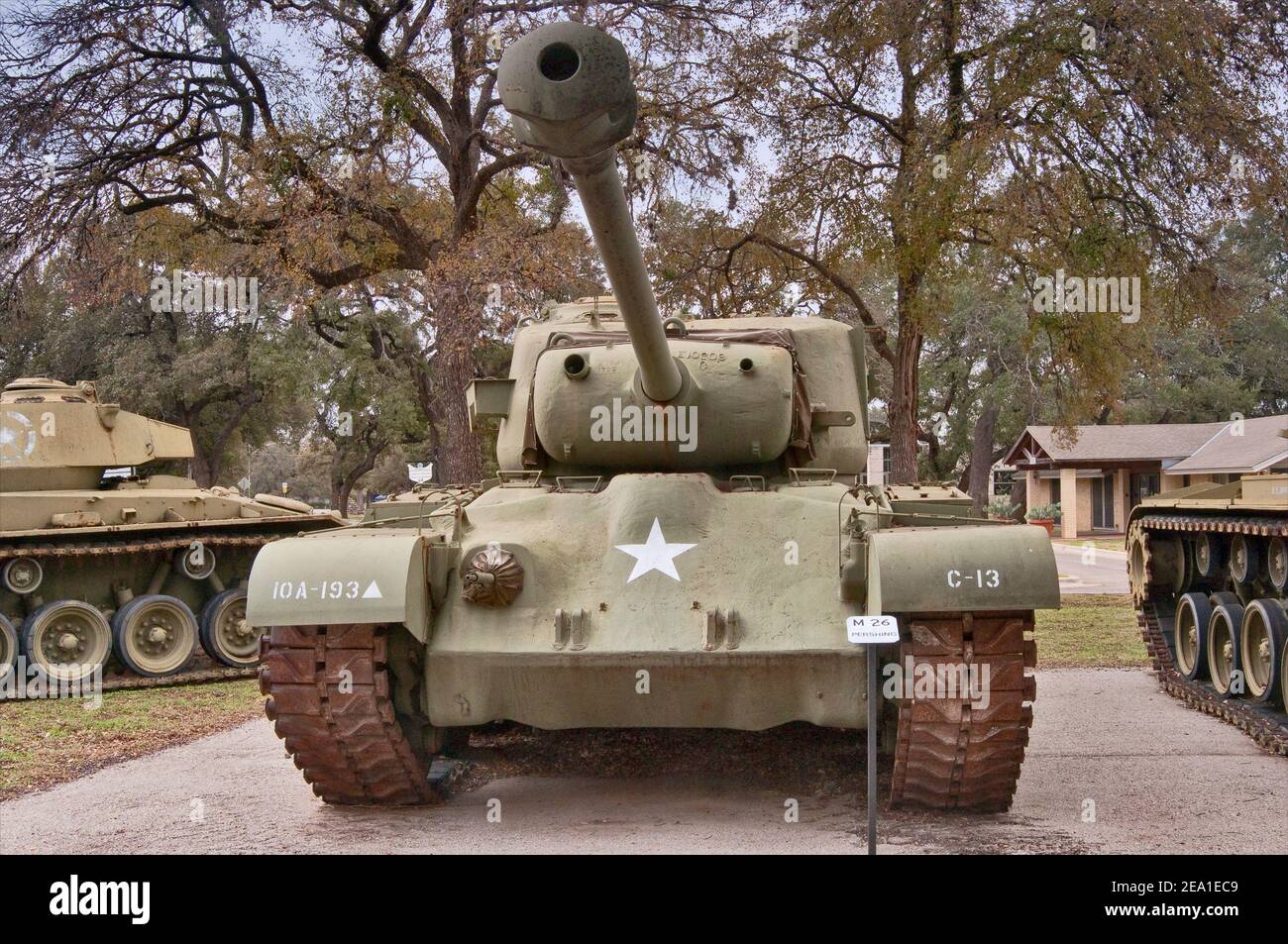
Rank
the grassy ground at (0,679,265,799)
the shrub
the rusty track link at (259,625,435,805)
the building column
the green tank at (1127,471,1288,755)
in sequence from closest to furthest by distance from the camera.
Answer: the rusty track link at (259,625,435,805) < the grassy ground at (0,679,265,799) < the green tank at (1127,471,1288,755) < the building column < the shrub

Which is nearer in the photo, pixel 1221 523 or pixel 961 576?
pixel 961 576

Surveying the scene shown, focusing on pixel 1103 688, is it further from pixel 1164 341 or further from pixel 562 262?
pixel 1164 341

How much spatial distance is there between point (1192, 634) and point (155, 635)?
1037cm

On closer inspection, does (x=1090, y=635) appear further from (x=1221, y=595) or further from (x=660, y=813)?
(x=660, y=813)

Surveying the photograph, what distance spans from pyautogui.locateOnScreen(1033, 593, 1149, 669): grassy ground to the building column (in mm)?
22742

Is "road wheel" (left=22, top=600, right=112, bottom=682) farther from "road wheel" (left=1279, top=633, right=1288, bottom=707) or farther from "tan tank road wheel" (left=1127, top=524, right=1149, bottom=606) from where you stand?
"road wheel" (left=1279, top=633, right=1288, bottom=707)

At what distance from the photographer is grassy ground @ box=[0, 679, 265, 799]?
969 centimetres

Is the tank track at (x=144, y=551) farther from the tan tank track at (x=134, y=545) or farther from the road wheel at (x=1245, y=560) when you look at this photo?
the road wheel at (x=1245, y=560)

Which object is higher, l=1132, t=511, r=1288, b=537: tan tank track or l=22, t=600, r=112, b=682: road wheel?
l=1132, t=511, r=1288, b=537: tan tank track

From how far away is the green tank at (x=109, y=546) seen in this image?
45.3ft

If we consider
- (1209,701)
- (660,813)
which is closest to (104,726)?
(660,813)

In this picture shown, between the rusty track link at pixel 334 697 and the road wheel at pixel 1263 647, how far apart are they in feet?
21.9

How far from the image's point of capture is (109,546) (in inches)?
551

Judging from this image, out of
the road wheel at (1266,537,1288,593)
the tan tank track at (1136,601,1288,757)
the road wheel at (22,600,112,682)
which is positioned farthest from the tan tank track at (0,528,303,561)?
the road wheel at (1266,537,1288,593)
